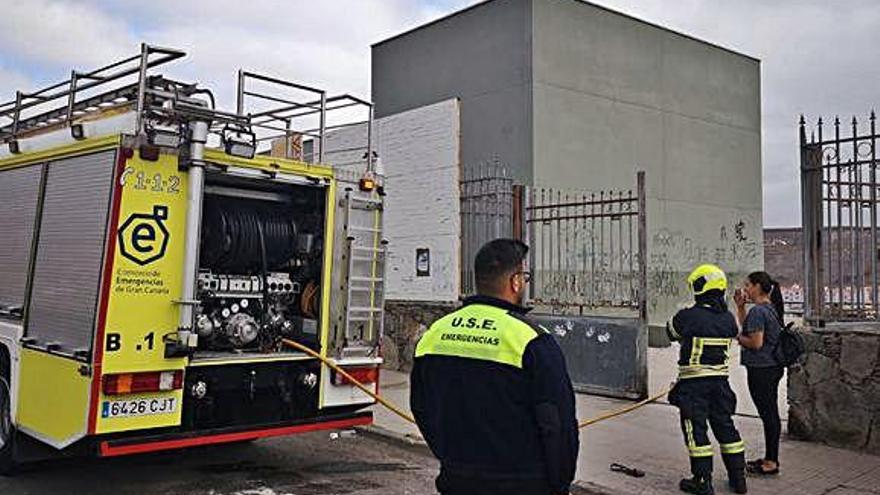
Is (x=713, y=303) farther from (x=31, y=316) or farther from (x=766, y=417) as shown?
(x=31, y=316)

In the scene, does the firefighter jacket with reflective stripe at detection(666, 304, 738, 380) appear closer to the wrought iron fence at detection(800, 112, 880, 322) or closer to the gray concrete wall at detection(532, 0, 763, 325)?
the wrought iron fence at detection(800, 112, 880, 322)

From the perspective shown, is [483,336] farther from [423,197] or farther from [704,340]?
[423,197]

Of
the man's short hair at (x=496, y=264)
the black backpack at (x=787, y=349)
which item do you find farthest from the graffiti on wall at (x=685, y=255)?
the man's short hair at (x=496, y=264)

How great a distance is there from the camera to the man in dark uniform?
9.95ft

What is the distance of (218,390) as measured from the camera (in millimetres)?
6270

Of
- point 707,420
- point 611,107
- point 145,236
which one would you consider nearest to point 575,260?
point 611,107

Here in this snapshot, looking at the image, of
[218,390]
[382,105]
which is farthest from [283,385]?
[382,105]

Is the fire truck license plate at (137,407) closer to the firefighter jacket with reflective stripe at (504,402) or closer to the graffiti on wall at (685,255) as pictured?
the firefighter jacket with reflective stripe at (504,402)

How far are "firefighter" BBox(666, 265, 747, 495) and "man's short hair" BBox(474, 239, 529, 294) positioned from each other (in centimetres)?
323

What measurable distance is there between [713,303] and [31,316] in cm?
527

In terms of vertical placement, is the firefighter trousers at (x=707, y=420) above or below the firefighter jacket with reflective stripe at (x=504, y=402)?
below

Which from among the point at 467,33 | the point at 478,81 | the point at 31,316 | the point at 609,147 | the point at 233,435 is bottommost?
the point at 233,435

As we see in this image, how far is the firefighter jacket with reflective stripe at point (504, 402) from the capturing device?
3025mm

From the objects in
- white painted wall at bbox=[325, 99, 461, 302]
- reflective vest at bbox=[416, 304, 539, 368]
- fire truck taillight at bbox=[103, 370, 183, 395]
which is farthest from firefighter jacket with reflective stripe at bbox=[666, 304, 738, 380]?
white painted wall at bbox=[325, 99, 461, 302]
